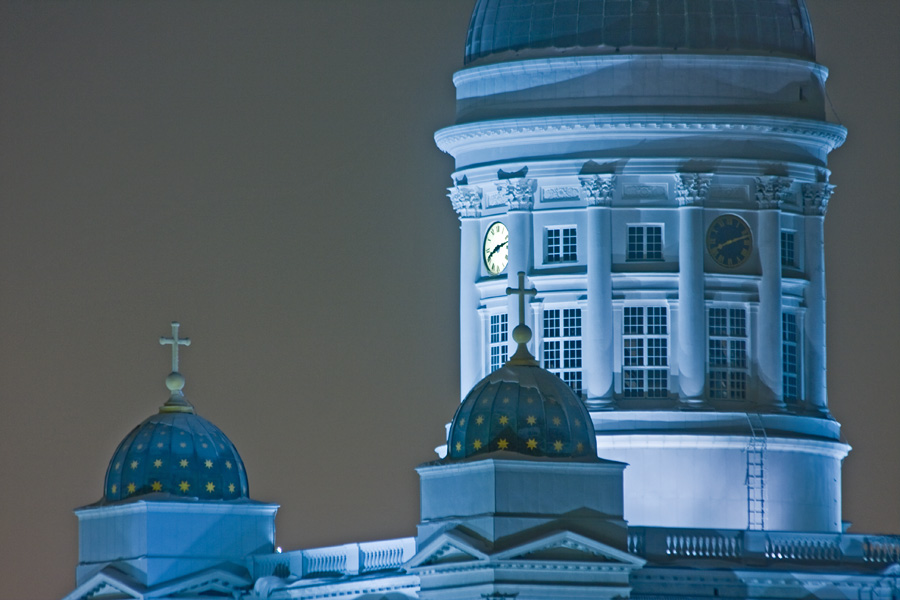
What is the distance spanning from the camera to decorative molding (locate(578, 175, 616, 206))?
10569 cm

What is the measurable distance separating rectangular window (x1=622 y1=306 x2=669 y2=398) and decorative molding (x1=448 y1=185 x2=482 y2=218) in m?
5.50

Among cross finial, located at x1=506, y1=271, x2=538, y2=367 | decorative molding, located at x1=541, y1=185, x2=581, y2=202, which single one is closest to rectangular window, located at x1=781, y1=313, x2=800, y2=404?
decorative molding, located at x1=541, y1=185, x2=581, y2=202

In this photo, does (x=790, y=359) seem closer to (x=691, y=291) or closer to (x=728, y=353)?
(x=728, y=353)

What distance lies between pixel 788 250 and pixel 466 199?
Result: 29.7ft

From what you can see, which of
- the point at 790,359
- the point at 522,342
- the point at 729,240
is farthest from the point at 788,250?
the point at 522,342

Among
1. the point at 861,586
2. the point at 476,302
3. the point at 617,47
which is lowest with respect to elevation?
the point at 861,586

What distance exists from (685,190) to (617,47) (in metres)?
4.43

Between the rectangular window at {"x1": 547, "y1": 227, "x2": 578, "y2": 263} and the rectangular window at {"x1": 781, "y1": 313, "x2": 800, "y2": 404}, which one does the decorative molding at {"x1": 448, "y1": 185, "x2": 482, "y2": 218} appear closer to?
the rectangular window at {"x1": 547, "y1": 227, "x2": 578, "y2": 263}

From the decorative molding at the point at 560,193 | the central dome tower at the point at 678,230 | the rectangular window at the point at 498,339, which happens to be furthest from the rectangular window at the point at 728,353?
the rectangular window at the point at 498,339

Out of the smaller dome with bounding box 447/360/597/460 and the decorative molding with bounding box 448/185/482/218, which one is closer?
the smaller dome with bounding box 447/360/597/460

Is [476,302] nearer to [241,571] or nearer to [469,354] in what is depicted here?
[469,354]

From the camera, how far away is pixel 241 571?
10562cm

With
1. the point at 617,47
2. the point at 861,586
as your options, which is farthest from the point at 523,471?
the point at 617,47

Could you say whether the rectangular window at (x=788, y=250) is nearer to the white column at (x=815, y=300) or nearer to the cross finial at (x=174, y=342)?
the white column at (x=815, y=300)
